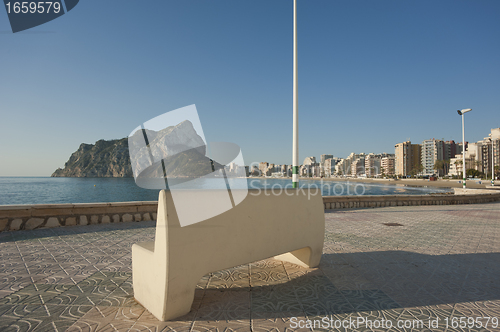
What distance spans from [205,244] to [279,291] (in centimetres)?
117

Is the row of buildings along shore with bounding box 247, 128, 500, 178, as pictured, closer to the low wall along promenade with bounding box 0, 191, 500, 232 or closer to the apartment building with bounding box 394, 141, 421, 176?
the apartment building with bounding box 394, 141, 421, 176

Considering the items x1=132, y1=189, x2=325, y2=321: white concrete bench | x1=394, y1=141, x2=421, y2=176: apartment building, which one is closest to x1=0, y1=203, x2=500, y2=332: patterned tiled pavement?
x1=132, y1=189, x2=325, y2=321: white concrete bench

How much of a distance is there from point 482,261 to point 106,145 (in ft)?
Result: 444

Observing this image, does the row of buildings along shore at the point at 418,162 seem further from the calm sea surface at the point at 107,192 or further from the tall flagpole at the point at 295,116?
the tall flagpole at the point at 295,116

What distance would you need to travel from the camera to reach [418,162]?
489ft

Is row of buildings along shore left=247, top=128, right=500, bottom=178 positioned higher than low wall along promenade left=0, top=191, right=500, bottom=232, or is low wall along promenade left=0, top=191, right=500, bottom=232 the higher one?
row of buildings along shore left=247, top=128, right=500, bottom=178

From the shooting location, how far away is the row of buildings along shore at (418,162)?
373ft

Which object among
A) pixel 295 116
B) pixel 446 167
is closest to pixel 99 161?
pixel 295 116

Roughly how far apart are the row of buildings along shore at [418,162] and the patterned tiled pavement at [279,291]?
86542mm

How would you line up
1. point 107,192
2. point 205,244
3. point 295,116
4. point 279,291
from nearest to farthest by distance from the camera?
point 205,244 < point 279,291 < point 295,116 < point 107,192

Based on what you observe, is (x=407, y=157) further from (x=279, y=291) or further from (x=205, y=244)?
(x=205, y=244)

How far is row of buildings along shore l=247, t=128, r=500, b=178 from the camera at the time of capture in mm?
113812

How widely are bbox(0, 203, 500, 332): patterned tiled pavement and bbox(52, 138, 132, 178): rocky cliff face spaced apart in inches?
4429

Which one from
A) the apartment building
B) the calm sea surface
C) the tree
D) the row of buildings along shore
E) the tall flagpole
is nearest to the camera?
the tall flagpole
